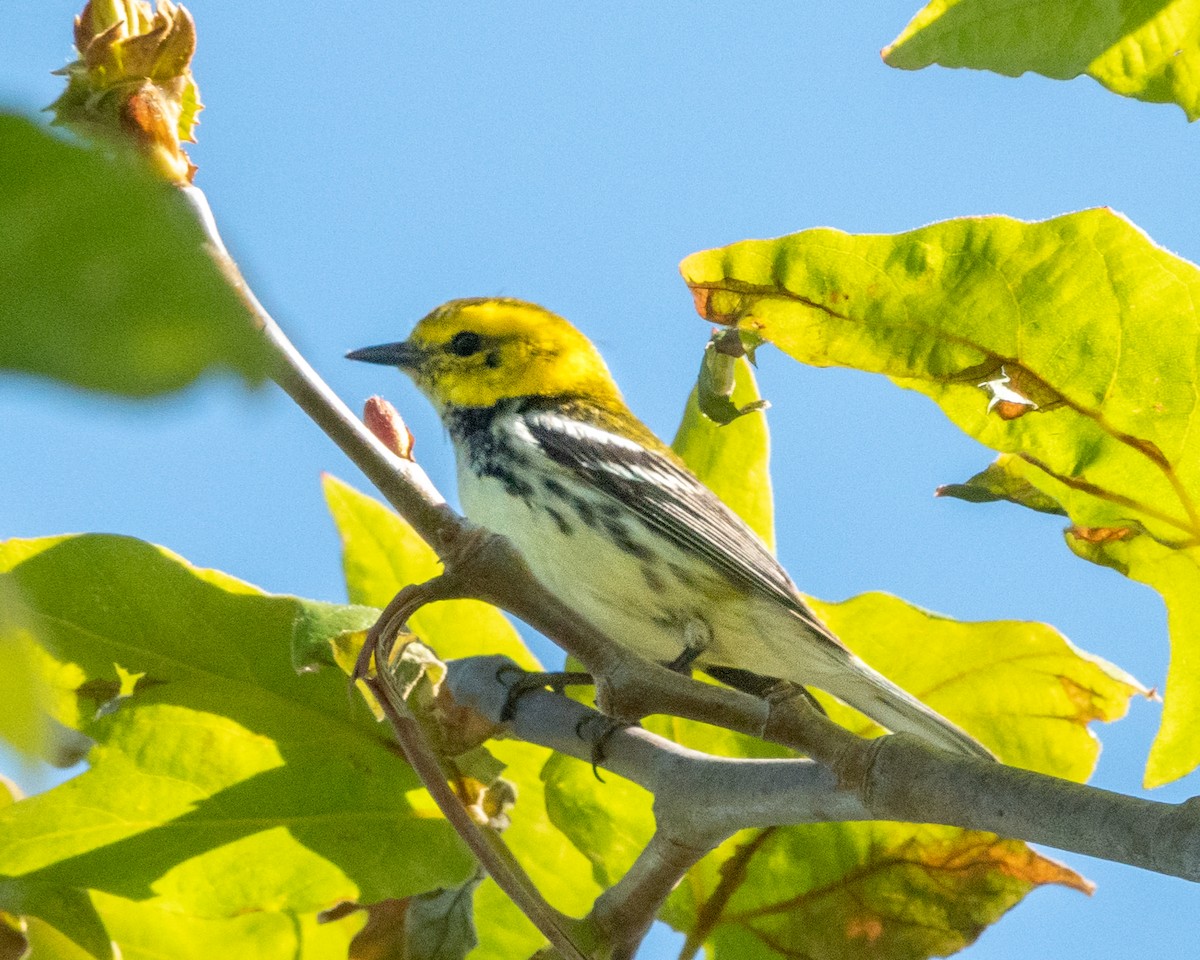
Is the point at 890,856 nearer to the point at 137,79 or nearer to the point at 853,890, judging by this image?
the point at 853,890

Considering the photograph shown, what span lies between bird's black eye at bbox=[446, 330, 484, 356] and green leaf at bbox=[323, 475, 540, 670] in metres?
1.10

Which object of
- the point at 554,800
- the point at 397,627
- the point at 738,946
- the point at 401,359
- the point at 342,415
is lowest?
the point at 738,946

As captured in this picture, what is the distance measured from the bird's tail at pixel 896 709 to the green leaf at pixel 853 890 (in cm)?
10

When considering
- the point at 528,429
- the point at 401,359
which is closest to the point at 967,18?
the point at 528,429

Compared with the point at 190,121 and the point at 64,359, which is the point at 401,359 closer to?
the point at 190,121

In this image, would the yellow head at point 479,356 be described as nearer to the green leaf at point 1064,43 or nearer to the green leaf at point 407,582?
the green leaf at point 407,582

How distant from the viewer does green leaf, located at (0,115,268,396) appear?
6.7 inches

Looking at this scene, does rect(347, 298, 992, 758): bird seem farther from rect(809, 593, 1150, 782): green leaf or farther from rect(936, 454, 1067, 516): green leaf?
rect(936, 454, 1067, 516): green leaf

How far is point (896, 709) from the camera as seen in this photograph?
56.7 inches

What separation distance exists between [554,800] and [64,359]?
1102mm

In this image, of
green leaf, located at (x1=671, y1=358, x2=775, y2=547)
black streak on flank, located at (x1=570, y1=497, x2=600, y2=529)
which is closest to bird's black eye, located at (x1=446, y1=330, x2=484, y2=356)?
black streak on flank, located at (x1=570, y1=497, x2=600, y2=529)

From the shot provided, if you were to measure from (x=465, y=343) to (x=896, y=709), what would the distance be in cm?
121

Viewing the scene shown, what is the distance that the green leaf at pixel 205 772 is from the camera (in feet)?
3.88

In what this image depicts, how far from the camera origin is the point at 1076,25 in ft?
3.43
